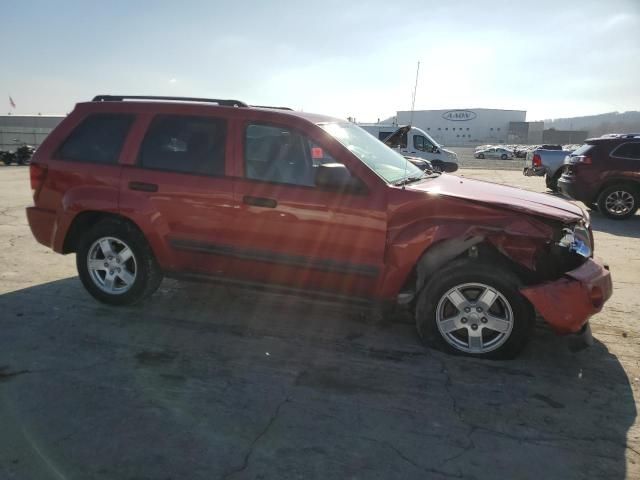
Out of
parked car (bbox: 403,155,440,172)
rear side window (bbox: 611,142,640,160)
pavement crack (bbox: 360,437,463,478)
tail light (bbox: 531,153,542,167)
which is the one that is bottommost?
pavement crack (bbox: 360,437,463,478)

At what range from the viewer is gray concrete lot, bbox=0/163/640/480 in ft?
8.21

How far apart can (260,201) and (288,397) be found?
1.59 m

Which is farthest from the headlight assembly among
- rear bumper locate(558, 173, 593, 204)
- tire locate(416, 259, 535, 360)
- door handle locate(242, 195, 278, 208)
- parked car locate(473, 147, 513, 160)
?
parked car locate(473, 147, 513, 160)

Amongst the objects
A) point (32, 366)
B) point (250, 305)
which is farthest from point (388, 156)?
point (32, 366)

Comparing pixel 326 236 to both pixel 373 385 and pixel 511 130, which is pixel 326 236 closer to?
pixel 373 385

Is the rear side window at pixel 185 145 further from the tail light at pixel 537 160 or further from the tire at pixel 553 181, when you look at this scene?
the tail light at pixel 537 160

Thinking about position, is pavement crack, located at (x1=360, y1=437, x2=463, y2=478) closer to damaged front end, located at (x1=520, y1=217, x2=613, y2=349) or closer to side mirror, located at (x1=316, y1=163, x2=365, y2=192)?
damaged front end, located at (x1=520, y1=217, x2=613, y2=349)

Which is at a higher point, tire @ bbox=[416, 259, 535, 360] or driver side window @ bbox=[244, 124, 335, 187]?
driver side window @ bbox=[244, 124, 335, 187]

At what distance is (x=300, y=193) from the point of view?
386cm

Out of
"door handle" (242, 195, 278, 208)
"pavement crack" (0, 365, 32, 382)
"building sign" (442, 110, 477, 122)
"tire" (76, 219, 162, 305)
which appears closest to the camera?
"pavement crack" (0, 365, 32, 382)

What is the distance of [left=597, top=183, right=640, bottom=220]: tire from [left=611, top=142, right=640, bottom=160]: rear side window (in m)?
0.59

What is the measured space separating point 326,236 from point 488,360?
156cm

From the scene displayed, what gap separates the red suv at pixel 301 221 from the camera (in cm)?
355

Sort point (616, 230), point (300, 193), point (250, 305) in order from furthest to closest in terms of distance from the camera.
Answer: point (616, 230) → point (250, 305) → point (300, 193)
